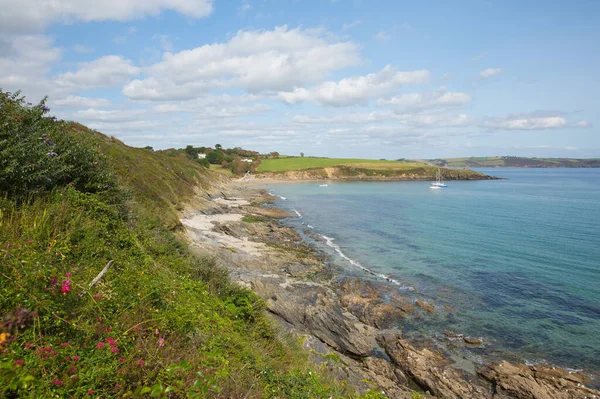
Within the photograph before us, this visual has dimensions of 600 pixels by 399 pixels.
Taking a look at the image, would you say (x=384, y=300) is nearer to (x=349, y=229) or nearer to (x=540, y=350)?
(x=540, y=350)

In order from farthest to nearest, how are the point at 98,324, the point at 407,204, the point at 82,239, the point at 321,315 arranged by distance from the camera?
the point at 407,204
the point at 321,315
the point at 82,239
the point at 98,324

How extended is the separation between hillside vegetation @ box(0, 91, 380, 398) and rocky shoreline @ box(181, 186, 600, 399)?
4394mm

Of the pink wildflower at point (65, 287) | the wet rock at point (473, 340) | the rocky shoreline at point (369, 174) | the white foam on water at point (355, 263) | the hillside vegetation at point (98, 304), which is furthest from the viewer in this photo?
the rocky shoreline at point (369, 174)

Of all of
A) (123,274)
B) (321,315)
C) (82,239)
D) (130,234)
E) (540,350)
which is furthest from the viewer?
(321,315)

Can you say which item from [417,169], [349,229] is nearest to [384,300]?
[349,229]

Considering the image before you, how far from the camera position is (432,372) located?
45.8 ft

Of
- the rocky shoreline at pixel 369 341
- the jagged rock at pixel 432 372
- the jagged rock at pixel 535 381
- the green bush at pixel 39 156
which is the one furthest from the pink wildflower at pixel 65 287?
the jagged rock at pixel 535 381

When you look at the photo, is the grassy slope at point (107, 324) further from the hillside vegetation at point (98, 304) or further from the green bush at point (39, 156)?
the green bush at point (39, 156)

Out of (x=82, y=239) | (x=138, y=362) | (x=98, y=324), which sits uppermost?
(x=82, y=239)

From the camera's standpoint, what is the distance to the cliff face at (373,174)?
149 meters

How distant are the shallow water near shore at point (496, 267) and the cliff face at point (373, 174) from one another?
91.4 m

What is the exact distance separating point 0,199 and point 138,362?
581 centimetres

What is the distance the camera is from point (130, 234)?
10.3m

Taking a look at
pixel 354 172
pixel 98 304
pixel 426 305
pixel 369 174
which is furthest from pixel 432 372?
pixel 354 172
